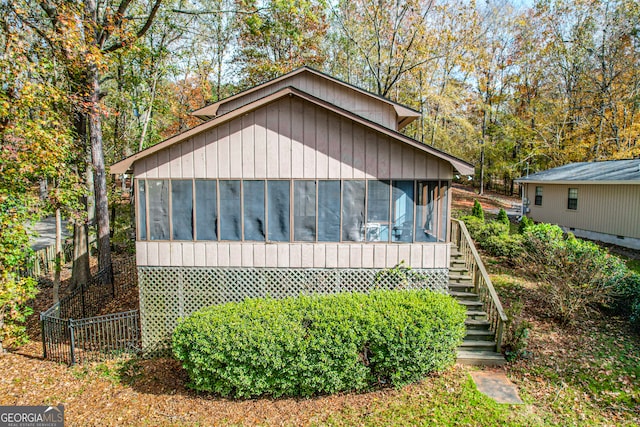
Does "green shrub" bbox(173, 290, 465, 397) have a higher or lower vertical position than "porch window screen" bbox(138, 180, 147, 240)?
lower

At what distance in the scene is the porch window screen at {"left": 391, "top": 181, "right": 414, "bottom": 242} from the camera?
8211 mm

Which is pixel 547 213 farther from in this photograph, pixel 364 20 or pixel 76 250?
pixel 76 250

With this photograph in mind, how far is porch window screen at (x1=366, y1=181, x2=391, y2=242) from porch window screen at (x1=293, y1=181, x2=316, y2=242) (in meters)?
1.30

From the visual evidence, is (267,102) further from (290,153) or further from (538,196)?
(538,196)

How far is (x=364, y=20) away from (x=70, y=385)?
21.1 metres

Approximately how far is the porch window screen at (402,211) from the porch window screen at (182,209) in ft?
15.6

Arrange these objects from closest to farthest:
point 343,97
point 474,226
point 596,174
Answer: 1. point 343,97
2. point 474,226
3. point 596,174

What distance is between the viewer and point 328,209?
8.28 meters

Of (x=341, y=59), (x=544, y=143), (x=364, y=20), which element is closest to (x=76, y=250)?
(x=364, y=20)

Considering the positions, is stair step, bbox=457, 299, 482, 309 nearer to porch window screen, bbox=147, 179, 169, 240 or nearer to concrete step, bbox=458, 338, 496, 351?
concrete step, bbox=458, 338, 496, 351

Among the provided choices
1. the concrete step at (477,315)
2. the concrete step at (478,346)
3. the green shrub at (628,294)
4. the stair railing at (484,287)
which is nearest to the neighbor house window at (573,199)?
the green shrub at (628,294)

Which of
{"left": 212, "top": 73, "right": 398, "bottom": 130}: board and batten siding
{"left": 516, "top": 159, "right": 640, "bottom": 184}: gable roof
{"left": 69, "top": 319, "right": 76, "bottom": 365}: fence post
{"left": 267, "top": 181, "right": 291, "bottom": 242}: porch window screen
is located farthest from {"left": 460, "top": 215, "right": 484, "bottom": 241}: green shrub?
{"left": 69, "top": 319, "right": 76, "bottom": 365}: fence post

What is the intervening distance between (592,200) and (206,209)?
1876 centimetres

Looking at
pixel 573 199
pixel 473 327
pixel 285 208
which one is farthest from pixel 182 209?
pixel 573 199
